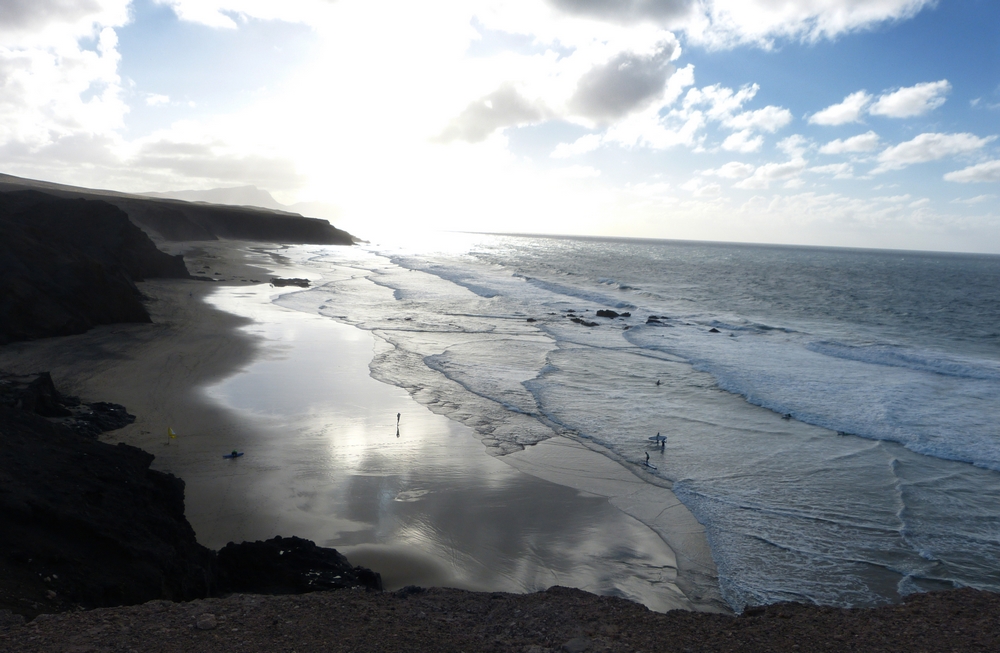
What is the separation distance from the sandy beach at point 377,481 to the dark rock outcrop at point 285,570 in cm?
78

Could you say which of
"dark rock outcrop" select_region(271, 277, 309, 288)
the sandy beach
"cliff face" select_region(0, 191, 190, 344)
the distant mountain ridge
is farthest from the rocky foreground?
the distant mountain ridge

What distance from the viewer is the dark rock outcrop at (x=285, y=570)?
6348 millimetres

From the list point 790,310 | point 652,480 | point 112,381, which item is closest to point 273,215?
point 790,310

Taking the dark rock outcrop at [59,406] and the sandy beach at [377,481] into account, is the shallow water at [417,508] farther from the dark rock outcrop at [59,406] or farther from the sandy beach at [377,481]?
the dark rock outcrop at [59,406]

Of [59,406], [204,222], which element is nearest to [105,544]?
[59,406]

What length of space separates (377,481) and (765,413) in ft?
33.6

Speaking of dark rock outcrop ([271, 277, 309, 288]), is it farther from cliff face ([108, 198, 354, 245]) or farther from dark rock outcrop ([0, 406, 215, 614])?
cliff face ([108, 198, 354, 245])

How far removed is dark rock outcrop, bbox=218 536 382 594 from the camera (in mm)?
6348

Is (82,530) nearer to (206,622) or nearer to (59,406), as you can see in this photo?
(206,622)

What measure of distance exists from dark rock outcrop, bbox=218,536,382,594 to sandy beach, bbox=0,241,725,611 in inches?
30.7

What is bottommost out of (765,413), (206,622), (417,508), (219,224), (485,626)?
(417,508)

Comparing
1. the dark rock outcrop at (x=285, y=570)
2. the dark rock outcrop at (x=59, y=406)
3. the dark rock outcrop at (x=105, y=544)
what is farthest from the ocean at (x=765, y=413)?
the dark rock outcrop at (x=59, y=406)

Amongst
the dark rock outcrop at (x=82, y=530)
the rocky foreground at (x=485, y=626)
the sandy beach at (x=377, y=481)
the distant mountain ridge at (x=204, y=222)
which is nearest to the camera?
the rocky foreground at (x=485, y=626)

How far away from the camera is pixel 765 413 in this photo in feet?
48.6
